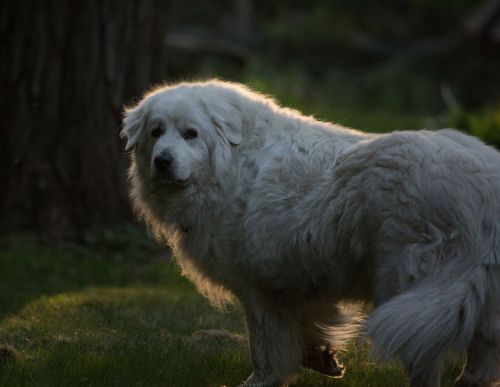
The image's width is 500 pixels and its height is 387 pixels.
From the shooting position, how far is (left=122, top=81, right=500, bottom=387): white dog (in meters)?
4.09

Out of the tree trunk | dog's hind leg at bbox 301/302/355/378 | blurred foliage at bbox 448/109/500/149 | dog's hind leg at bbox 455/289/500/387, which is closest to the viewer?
dog's hind leg at bbox 455/289/500/387

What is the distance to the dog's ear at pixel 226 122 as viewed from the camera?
511cm

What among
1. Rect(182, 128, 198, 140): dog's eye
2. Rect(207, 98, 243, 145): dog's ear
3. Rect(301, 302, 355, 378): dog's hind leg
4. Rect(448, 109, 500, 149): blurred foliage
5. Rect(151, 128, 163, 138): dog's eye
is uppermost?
Rect(207, 98, 243, 145): dog's ear

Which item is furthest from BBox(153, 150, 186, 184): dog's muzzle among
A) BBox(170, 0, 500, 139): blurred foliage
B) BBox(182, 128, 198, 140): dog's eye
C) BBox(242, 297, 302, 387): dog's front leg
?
BBox(170, 0, 500, 139): blurred foliage

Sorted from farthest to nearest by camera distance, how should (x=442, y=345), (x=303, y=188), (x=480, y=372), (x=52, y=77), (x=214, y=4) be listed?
(x=214, y=4)
(x=52, y=77)
(x=303, y=188)
(x=480, y=372)
(x=442, y=345)

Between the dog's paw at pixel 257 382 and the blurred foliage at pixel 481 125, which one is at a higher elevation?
the blurred foliage at pixel 481 125

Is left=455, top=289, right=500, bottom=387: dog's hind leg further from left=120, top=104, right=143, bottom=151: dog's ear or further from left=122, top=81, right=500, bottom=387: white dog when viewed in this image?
left=120, top=104, right=143, bottom=151: dog's ear

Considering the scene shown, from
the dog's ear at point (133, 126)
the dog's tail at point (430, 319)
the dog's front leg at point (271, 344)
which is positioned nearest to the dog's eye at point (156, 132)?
the dog's ear at point (133, 126)

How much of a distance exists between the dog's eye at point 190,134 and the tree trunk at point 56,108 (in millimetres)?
4036

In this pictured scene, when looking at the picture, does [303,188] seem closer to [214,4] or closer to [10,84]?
[10,84]

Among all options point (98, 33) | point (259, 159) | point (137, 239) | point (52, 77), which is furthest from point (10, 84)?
point (259, 159)

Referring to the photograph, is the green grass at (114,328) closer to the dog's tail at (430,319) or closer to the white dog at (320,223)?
the white dog at (320,223)

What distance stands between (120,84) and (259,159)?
4.41 meters

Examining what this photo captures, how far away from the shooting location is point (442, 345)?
3986 mm
